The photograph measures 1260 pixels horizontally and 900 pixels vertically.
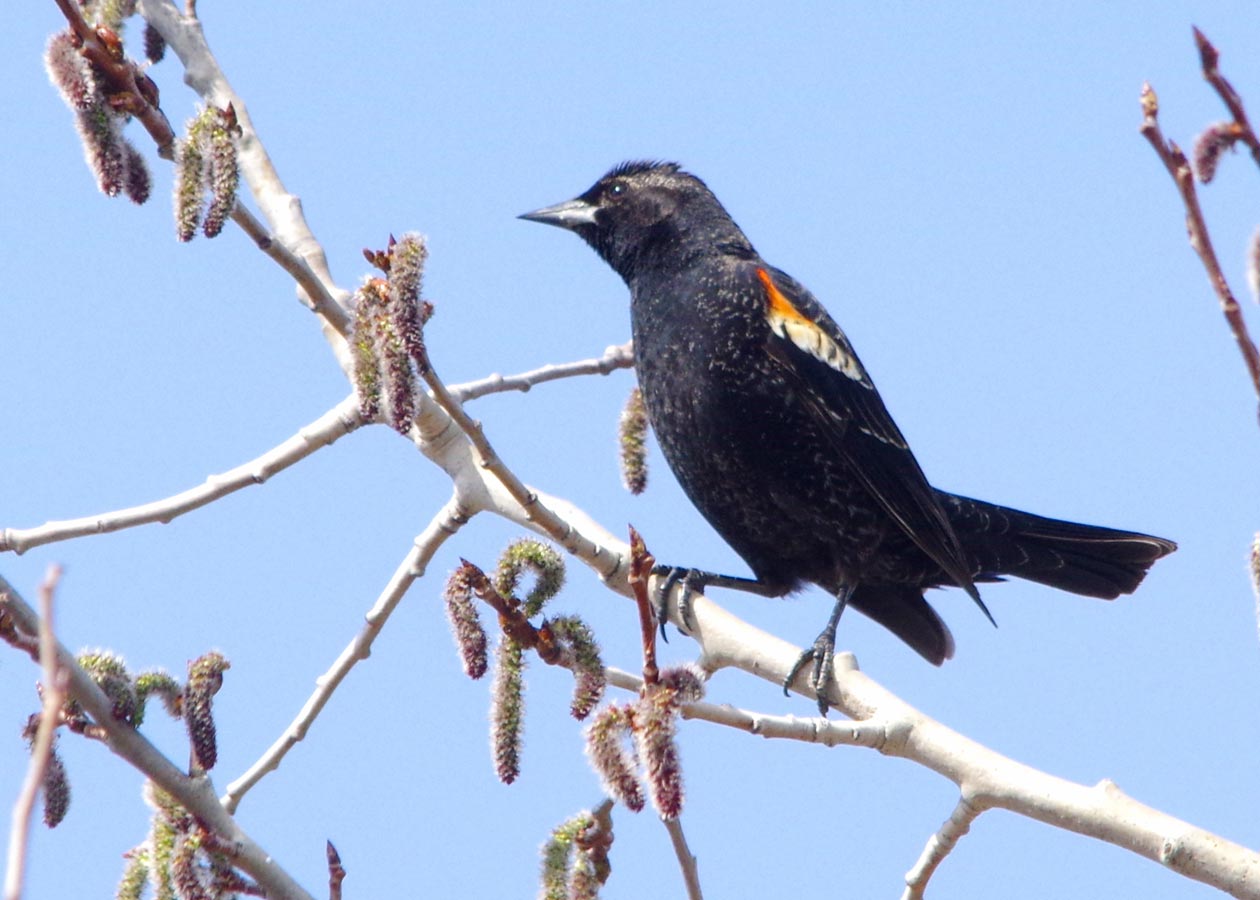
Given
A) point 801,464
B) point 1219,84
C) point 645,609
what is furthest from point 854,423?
point 1219,84

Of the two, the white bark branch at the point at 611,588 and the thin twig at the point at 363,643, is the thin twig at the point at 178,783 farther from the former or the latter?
the thin twig at the point at 363,643

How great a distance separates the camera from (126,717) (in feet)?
7.52

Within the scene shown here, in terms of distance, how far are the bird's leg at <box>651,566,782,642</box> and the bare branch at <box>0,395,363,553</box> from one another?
950 millimetres

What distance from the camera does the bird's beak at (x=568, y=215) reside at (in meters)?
5.66

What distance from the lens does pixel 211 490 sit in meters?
3.69

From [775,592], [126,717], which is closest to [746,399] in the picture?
[775,592]

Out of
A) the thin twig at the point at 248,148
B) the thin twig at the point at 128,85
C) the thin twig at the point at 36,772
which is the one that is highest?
the thin twig at the point at 248,148

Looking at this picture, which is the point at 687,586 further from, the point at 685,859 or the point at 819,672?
the point at 685,859

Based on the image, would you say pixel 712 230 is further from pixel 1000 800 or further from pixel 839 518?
pixel 1000 800

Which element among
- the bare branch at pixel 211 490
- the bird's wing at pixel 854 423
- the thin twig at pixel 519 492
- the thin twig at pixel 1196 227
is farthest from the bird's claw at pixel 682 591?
the thin twig at pixel 1196 227

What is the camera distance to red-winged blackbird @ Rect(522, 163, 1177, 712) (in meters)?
Result: 4.71

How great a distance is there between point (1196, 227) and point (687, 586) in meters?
2.69

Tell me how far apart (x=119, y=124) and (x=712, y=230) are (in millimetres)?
2958

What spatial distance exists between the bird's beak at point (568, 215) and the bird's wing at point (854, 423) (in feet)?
2.97
